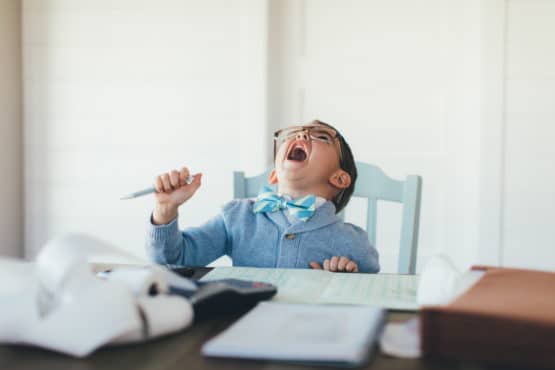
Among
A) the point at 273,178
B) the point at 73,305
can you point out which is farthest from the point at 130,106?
the point at 73,305

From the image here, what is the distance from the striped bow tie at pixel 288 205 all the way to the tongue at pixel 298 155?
0.09 m

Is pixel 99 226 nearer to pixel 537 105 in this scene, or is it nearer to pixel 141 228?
pixel 141 228

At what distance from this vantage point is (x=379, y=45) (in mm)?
2785

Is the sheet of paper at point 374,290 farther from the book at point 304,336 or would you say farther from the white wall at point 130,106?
the white wall at point 130,106

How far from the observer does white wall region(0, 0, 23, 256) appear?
279cm

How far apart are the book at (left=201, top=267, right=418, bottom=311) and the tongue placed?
362 millimetres

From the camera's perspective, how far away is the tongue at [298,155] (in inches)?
54.9

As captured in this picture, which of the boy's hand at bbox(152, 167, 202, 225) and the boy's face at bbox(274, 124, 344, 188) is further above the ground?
the boy's face at bbox(274, 124, 344, 188)

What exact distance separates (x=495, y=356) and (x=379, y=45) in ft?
7.77

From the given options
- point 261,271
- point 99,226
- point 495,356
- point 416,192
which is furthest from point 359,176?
point 99,226

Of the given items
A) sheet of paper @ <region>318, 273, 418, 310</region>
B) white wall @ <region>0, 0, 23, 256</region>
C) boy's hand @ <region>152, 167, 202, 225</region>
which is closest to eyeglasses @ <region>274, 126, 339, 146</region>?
boy's hand @ <region>152, 167, 202, 225</region>

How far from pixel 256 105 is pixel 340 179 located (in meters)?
1.38

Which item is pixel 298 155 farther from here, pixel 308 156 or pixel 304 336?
pixel 304 336

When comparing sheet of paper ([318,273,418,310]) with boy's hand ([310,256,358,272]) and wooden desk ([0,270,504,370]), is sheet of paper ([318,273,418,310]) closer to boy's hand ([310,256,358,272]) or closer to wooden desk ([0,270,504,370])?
boy's hand ([310,256,358,272])
